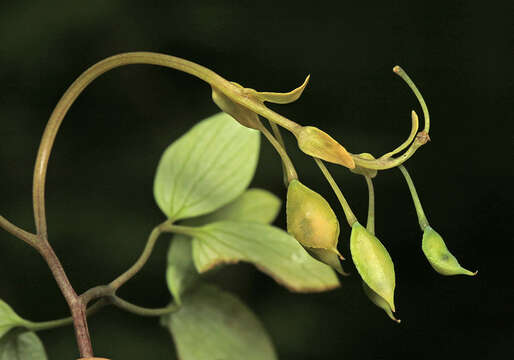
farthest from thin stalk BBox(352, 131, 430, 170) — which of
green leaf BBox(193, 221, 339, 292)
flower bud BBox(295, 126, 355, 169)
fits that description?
green leaf BBox(193, 221, 339, 292)

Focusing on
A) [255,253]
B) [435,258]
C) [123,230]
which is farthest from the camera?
[123,230]

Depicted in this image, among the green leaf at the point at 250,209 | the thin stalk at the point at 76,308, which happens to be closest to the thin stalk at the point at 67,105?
the thin stalk at the point at 76,308

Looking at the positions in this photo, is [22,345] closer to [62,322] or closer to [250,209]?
[62,322]

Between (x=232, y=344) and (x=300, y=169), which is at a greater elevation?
(x=300, y=169)

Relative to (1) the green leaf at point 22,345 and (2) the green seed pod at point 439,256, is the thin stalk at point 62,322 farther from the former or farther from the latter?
(2) the green seed pod at point 439,256

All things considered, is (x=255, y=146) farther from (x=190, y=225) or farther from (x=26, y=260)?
(x=26, y=260)

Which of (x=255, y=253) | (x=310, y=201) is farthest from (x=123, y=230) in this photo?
(x=310, y=201)

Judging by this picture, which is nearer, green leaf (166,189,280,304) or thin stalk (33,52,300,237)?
thin stalk (33,52,300,237)

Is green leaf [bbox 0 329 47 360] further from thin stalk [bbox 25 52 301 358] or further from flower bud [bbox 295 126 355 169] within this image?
flower bud [bbox 295 126 355 169]
